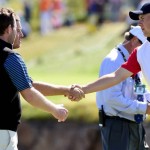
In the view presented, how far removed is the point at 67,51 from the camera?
23781mm

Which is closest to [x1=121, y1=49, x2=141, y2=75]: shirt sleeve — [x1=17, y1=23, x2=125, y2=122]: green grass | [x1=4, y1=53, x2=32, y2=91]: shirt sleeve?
[x1=4, y1=53, x2=32, y2=91]: shirt sleeve

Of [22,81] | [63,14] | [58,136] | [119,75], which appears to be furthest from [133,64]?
[63,14]

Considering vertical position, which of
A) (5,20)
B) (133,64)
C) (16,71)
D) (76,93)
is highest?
(5,20)

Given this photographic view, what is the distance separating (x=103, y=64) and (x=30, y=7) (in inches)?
911

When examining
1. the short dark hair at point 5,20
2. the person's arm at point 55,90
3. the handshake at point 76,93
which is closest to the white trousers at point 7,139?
the short dark hair at point 5,20

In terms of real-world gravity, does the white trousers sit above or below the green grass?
above

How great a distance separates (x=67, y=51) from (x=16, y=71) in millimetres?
17702

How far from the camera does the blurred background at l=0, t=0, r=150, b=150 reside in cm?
1134

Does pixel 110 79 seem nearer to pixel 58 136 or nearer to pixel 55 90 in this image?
pixel 55 90

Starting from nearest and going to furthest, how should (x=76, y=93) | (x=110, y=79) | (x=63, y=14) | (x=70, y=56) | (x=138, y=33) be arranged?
(x=110, y=79), (x=76, y=93), (x=138, y=33), (x=70, y=56), (x=63, y=14)

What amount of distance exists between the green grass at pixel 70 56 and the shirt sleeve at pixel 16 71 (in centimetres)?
516

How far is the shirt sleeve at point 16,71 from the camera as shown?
20.0 ft

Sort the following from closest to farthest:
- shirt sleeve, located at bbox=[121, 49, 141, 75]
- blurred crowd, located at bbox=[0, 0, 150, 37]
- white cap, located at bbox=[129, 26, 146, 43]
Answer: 1. shirt sleeve, located at bbox=[121, 49, 141, 75]
2. white cap, located at bbox=[129, 26, 146, 43]
3. blurred crowd, located at bbox=[0, 0, 150, 37]

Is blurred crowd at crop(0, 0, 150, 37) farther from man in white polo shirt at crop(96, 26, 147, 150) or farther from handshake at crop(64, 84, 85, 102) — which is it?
handshake at crop(64, 84, 85, 102)
